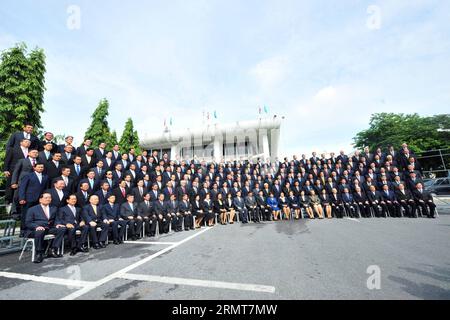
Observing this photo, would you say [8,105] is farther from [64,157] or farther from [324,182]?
[324,182]

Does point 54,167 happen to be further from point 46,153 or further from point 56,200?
point 56,200

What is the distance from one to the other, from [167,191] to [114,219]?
2.81 m

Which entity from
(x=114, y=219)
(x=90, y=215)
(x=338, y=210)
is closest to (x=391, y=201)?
(x=338, y=210)

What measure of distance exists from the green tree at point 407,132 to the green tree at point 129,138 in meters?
32.3

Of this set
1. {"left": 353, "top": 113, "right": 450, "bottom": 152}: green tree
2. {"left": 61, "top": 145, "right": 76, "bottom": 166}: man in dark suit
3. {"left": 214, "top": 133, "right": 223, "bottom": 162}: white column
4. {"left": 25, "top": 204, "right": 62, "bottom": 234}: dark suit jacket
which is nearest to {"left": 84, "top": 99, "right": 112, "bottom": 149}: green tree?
{"left": 214, "top": 133, "right": 223, "bottom": 162}: white column

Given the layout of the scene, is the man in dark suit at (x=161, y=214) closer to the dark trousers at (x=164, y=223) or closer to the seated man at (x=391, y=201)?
the dark trousers at (x=164, y=223)

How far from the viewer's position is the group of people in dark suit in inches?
212

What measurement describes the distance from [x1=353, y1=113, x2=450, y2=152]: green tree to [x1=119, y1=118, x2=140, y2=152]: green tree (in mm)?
32269

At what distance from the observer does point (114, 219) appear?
6.32 meters

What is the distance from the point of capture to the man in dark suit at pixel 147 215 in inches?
281

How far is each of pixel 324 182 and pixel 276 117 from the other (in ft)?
43.7

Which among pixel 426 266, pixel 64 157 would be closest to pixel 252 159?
pixel 64 157

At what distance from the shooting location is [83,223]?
5.46m
